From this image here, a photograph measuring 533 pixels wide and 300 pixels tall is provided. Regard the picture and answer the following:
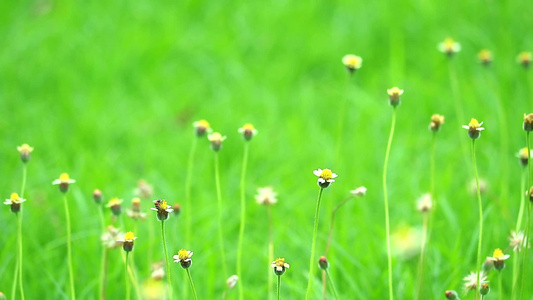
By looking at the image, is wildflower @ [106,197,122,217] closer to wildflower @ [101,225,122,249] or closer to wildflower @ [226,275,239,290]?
wildflower @ [101,225,122,249]

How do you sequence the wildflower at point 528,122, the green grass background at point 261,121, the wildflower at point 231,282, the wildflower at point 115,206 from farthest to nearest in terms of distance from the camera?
the green grass background at point 261,121 → the wildflower at point 115,206 → the wildflower at point 231,282 → the wildflower at point 528,122

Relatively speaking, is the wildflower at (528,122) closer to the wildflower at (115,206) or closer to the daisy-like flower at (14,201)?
the wildflower at (115,206)

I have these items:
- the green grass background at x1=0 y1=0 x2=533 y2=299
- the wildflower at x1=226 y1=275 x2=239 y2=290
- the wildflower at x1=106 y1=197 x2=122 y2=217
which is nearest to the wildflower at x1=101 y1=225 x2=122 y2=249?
the wildflower at x1=106 y1=197 x2=122 y2=217

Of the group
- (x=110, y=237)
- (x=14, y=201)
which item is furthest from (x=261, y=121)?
(x=14, y=201)

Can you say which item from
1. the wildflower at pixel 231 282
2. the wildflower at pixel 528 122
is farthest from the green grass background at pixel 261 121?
the wildflower at pixel 528 122

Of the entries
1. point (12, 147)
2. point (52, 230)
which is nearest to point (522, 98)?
point (52, 230)

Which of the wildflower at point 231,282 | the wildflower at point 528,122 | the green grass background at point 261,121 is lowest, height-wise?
the wildflower at point 231,282

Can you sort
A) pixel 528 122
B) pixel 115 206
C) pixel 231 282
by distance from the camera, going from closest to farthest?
pixel 528 122
pixel 231 282
pixel 115 206

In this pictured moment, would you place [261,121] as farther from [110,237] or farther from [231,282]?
[231,282]

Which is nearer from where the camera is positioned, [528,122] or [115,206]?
[528,122]
